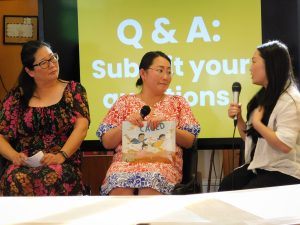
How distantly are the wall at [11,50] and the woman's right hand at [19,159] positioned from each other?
2016 millimetres

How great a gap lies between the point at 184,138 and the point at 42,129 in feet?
2.76

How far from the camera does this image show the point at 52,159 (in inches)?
104

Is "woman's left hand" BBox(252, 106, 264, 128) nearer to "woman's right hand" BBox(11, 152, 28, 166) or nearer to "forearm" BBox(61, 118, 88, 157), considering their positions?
"forearm" BBox(61, 118, 88, 157)

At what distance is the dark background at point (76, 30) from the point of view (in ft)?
11.5

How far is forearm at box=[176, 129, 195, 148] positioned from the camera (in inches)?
106

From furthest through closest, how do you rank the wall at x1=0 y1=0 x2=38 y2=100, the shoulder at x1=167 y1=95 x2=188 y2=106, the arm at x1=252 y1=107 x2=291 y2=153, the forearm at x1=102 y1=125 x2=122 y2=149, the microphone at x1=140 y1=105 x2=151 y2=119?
the wall at x1=0 y1=0 x2=38 y2=100 < the shoulder at x1=167 y1=95 x2=188 y2=106 < the forearm at x1=102 y1=125 x2=122 y2=149 < the microphone at x1=140 y1=105 x2=151 y2=119 < the arm at x1=252 y1=107 x2=291 y2=153

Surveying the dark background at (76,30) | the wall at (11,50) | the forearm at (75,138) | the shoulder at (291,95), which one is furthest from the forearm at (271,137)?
the wall at (11,50)

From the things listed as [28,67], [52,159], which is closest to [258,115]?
[52,159]

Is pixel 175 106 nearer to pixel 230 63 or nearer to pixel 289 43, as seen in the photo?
pixel 230 63

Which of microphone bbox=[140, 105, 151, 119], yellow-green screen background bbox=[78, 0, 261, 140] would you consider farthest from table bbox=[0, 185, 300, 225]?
yellow-green screen background bbox=[78, 0, 261, 140]

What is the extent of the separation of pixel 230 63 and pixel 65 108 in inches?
55.4

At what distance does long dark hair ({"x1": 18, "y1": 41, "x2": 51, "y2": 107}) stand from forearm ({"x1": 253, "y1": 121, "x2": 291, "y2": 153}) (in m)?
1.37

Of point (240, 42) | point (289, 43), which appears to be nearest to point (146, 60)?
point (240, 42)

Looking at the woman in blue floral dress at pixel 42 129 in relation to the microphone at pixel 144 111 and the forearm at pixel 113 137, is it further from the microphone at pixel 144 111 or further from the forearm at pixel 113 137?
the microphone at pixel 144 111
